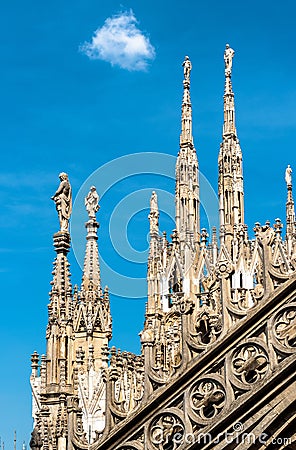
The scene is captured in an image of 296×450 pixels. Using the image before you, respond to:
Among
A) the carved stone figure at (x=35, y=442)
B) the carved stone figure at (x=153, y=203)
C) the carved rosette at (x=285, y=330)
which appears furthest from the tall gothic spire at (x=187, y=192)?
the carved rosette at (x=285, y=330)

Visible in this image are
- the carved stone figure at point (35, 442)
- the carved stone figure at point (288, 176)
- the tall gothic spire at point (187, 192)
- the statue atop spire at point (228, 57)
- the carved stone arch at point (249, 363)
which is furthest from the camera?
the statue atop spire at point (228, 57)

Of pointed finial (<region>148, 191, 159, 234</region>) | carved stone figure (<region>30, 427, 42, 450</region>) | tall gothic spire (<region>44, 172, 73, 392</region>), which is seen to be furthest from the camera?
pointed finial (<region>148, 191, 159, 234</region>)

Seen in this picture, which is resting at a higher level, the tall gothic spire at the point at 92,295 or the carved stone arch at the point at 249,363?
the tall gothic spire at the point at 92,295

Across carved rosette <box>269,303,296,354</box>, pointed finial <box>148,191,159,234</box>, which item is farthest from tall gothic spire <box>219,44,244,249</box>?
carved rosette <box>269,303,296,354</box>

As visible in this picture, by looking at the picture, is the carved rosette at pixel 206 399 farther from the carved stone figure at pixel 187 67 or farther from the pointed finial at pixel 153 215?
the carved stone figure at pixel 187 67

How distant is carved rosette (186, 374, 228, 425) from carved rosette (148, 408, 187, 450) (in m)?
0.17

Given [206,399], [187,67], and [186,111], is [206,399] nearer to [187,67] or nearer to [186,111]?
[186,111]

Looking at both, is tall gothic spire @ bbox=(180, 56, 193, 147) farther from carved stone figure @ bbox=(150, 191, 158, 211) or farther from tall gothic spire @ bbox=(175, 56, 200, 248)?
carved stone figure @ bbox=(150, 191, 158, 211)

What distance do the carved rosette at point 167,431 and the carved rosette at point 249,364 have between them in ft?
2.46

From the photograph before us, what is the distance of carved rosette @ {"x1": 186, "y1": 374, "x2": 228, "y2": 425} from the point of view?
7968 mm

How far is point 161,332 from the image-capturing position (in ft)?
79.9

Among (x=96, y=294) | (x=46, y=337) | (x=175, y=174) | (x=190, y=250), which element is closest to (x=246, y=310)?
(x=46, y=337)

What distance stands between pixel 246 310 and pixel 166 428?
5.02ft

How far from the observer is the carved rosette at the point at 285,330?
7828 mm
